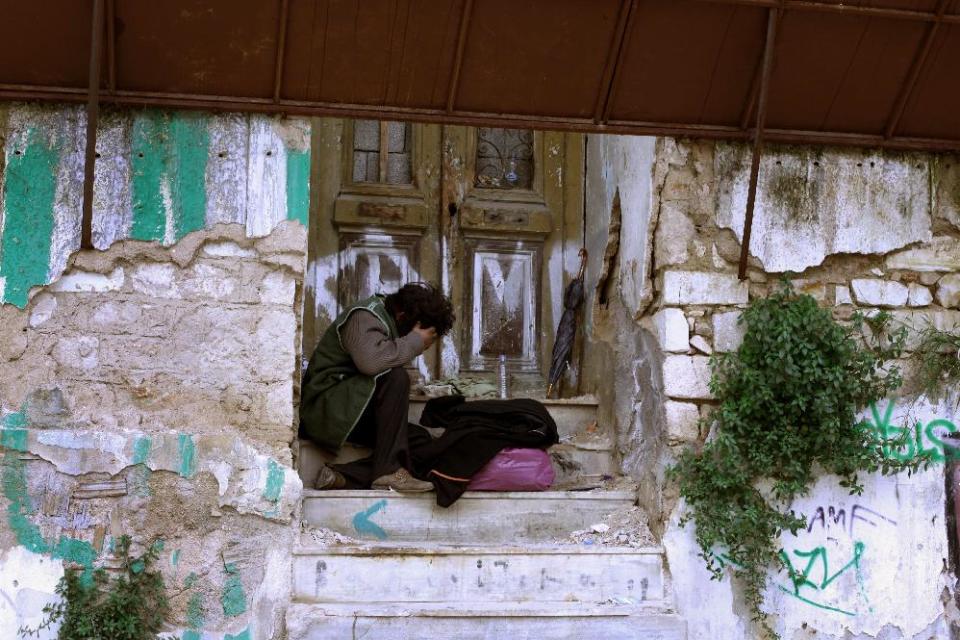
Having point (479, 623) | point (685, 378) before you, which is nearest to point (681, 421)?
point (685, 378)

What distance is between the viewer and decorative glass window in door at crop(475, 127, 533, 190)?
22.0 ft

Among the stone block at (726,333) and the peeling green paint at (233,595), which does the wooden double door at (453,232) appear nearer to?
the stone block at (726,333)

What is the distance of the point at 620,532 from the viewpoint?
514 centimetres

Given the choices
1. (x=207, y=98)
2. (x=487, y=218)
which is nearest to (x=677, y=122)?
(x=487, y=218)

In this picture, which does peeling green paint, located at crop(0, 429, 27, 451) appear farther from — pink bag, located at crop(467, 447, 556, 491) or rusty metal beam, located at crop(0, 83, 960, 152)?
pink bag, located at crop(467, 447, 556, 491)

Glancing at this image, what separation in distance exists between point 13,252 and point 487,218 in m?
2.77

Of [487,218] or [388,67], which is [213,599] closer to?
[388,67]

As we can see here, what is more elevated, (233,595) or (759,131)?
(759,131)

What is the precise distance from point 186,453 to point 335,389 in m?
0.90

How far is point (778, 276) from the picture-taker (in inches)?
205

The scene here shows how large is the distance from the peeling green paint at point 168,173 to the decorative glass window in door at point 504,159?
2244 millimetres

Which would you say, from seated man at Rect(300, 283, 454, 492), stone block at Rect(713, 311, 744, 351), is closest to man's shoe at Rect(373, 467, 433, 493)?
seated man at Rect(300, 283, 454, 492)

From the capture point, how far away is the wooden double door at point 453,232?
6445 millimetres

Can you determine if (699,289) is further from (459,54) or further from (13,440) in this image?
(13,440)
